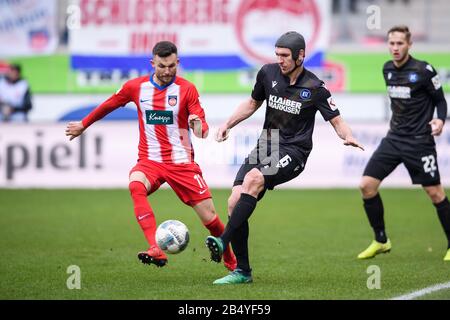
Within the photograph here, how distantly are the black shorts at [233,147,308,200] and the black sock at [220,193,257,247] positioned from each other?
0.78 ft

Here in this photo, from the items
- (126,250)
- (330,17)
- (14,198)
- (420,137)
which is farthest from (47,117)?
(420,137)

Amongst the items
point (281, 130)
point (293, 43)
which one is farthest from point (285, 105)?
point (293, 43)

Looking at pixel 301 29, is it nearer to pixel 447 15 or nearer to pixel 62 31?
pixel 447 15

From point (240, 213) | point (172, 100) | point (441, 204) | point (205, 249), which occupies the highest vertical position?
point (172, 100)

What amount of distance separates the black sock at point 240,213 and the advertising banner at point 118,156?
9875 mm

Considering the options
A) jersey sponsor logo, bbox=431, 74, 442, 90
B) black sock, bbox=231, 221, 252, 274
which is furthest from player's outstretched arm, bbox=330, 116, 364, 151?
→ jersey sponsor logo, bbox=431, 74, 442, 90

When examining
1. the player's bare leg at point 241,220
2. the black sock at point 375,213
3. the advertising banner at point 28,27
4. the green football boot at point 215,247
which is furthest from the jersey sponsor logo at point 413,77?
the advertising banner at point 28,27

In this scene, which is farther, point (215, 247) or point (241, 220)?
point (241, 220)

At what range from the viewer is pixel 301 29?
71.1 feet

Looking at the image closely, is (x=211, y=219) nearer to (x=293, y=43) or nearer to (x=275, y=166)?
(x=275, y=166)

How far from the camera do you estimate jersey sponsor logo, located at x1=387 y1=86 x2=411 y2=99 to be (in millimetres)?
10438

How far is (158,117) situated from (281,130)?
3.95 ft

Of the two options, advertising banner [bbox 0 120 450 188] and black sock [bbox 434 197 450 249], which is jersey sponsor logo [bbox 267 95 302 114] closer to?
black sock [bbox 434 197 450 249]

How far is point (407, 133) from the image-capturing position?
413 inches
